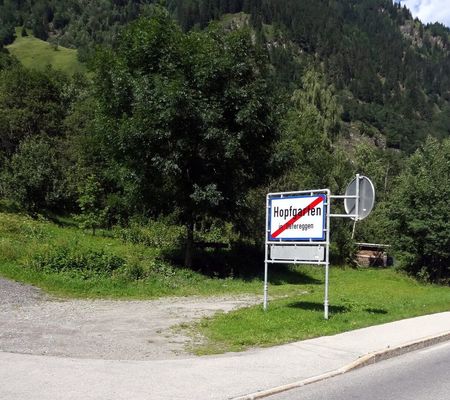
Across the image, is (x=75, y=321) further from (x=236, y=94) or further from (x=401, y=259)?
(x=401, y=259)

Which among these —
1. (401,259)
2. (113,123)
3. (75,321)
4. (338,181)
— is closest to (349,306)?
(75,321)

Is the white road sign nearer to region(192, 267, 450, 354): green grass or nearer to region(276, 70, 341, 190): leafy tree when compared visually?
region(192, 267, 450, 354): green grass

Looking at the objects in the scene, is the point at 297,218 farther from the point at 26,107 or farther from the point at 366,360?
the point at 26,107

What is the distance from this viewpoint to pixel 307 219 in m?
13.4

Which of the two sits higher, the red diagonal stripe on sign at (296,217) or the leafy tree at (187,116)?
the leafy tree at (187,116)

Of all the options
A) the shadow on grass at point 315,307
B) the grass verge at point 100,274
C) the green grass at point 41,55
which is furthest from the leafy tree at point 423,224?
the green grass at point 41,55

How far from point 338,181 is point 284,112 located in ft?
83.4

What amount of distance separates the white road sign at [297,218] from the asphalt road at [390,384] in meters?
4.09

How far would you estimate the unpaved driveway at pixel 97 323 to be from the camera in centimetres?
909

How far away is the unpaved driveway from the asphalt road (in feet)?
8.58

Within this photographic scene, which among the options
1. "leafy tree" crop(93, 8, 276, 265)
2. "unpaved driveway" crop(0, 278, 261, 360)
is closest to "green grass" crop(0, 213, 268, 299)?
"unpaved driveway" crop(0, 278, 261, 360)

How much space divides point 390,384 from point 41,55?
172m

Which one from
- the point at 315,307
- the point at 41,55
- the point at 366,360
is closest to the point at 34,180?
the point at 315,307

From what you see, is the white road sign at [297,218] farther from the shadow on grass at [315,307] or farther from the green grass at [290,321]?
the shadow on grass at [315,307]
